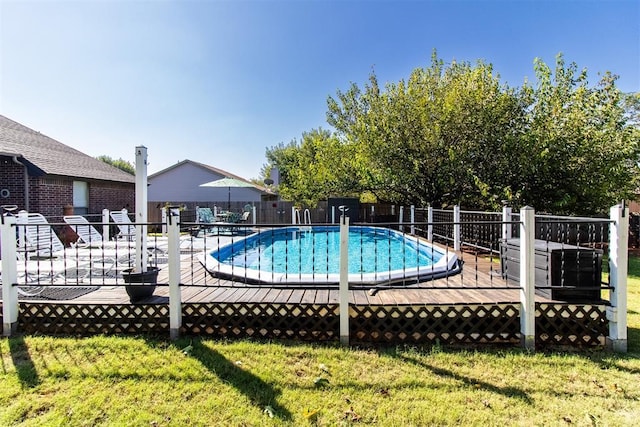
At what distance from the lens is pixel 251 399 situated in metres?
2.75

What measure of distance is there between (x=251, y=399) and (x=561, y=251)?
149 inches

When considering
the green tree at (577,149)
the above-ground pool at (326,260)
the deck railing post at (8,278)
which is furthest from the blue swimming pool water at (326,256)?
the green tree at (577,149)

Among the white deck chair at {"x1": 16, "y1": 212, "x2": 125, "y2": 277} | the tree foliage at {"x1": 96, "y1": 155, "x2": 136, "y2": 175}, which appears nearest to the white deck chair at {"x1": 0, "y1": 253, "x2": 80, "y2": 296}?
the white deck chair at {"x1": 16, "y1": 212, "x2": 125, "y2": 277}

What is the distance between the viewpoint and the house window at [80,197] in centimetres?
1335

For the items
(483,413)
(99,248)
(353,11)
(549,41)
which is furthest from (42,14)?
(549,41)

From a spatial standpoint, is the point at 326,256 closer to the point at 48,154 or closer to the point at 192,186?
the point at 48,154

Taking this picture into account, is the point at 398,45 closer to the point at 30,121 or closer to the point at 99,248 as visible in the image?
the point at 99,248

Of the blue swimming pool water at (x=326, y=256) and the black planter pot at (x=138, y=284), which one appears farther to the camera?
the blue swimming pool water at (x=326, y=256)

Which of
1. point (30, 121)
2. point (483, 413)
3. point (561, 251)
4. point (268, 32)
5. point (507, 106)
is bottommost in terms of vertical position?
point (483, 413)

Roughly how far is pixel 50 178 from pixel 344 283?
43.1 feet

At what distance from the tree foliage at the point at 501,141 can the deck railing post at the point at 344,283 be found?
25.8 ft

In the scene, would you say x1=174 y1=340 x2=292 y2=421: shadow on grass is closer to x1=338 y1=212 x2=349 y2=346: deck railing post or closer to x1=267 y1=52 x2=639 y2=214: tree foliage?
x1=338 y1=212 x2=349 y2=346: deck railing post

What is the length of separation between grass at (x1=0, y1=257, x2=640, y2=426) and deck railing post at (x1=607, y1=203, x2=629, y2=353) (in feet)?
0.67

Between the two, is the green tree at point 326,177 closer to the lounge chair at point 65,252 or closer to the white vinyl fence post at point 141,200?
the lounge chair at point 65,252
